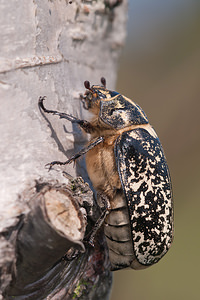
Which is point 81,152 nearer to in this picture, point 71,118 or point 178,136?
point 71,118

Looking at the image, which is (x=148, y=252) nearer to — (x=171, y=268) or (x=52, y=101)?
(x=52, y=101)

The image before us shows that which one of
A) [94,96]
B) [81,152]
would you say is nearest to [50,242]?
[81,152]

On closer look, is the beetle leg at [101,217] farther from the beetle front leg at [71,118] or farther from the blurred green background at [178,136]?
the blurred green background at [178,136]

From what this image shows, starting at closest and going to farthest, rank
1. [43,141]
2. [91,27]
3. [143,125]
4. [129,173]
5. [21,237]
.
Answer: [21,237] → [43,141] → [129,173] → [91,27] → [143,125]

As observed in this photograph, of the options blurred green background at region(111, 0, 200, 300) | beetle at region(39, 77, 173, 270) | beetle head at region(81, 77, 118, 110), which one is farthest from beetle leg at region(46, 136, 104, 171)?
blurred green background at region(111, 0, 200, 300)

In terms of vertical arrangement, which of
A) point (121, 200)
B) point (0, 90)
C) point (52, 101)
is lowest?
point (121, 200)

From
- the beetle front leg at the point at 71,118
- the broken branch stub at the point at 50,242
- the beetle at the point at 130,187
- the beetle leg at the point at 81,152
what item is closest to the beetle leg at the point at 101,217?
the beetle at the point at 130,187

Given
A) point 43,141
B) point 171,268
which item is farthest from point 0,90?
point 171,268
